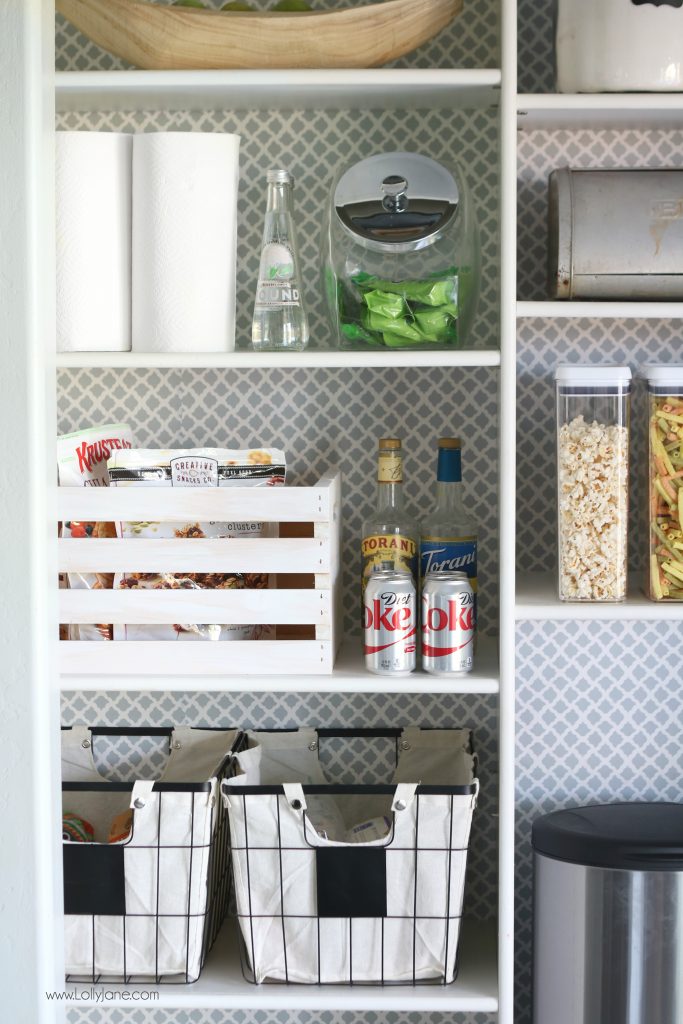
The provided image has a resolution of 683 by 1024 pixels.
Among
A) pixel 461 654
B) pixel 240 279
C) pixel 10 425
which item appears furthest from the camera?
pixel 240 279

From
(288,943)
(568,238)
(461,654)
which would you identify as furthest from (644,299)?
(288,943)

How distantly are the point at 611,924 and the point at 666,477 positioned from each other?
604 millimetres

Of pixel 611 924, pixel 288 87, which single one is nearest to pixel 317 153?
pixel 288 87

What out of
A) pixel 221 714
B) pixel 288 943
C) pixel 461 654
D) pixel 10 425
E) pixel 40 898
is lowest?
pixel 288 943

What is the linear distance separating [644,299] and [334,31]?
552 millimetres

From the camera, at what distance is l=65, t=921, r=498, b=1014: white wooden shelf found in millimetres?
1440

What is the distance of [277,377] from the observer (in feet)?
5.70

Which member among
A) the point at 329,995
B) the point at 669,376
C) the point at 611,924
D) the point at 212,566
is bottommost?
the point at 329,995

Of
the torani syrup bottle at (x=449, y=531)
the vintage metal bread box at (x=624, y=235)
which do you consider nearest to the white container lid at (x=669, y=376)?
the vintage metal bread box at (x=624, y=235)

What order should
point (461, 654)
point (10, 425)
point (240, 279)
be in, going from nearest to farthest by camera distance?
point (10, 425) → point (461, 654) → point (240, 279)

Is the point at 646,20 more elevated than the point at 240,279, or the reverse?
the point at 646,20

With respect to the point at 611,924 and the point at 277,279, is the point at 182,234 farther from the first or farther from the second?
the point at 611,924

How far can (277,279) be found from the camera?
4.93ft

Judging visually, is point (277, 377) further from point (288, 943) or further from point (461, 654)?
point (288, 943)
